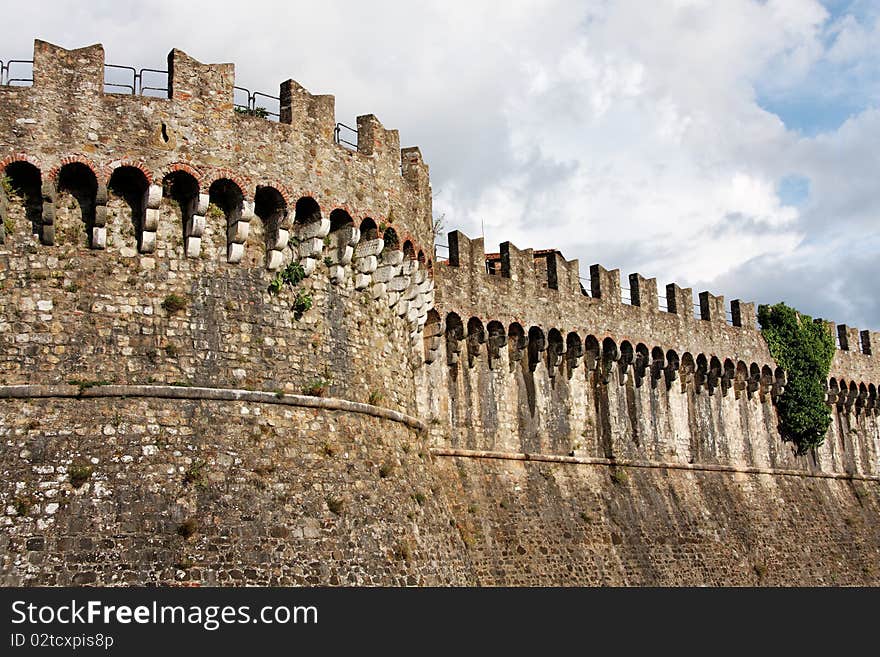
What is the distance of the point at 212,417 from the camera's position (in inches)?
599

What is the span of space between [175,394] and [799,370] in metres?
26.1

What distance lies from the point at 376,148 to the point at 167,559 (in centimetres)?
853

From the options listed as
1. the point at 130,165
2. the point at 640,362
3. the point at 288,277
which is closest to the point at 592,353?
the point at 640,362

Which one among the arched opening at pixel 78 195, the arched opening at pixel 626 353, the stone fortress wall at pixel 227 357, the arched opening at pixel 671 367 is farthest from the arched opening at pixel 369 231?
the arched opening at pixel 671 367

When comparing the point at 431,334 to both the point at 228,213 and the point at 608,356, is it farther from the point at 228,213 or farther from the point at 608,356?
the point at 228,213

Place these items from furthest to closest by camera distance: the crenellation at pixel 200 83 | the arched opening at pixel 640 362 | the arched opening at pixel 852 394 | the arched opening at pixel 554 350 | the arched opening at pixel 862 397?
the arched opening at pixel 862 397
the arched opening at pixel 852 394
the arched opening at pixel 640 362
the arched opening at pixel 554 350
the crenellation at pixel 200 83

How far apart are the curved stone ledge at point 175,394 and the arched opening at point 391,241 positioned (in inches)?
131

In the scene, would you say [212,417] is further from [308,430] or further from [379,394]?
[379,394]

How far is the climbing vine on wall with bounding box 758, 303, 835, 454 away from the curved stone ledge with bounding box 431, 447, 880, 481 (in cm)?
141

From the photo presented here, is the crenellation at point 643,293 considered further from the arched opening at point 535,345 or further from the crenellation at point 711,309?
the arched opening at point 535,345

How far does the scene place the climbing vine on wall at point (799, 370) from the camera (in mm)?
34875

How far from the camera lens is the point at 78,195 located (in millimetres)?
15562

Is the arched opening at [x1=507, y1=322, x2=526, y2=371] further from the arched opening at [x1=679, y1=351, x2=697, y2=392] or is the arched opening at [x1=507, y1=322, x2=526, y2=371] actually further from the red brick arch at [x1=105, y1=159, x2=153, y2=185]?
the red brick arch at [x1=105, y1=159, x2=153, y2=185]

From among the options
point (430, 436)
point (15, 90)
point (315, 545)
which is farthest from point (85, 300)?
point (430, 436)
